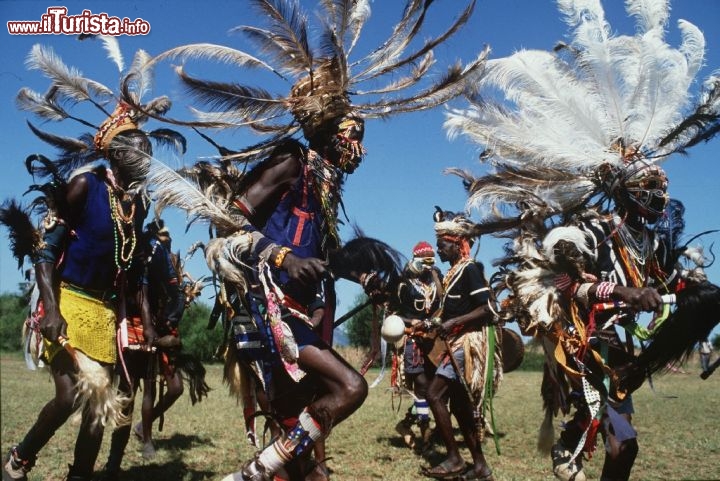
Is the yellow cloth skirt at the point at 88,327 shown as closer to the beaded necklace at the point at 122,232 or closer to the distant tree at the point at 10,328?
the beaded necklace at the point at 122,232

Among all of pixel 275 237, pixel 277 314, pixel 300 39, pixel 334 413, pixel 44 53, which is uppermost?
pixel 44 53

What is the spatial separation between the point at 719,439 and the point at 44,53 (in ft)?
25.5

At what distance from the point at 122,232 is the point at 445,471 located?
337 cm

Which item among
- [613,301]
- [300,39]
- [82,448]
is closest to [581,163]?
[613,301]

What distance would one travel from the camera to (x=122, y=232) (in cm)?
439

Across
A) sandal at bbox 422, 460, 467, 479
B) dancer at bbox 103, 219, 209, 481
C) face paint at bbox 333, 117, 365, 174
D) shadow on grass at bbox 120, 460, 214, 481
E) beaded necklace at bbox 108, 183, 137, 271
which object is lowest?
sandal at bbox 422, 460, 467, 479

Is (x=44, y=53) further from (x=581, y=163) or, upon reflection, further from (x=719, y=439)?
(x=719, y=439)

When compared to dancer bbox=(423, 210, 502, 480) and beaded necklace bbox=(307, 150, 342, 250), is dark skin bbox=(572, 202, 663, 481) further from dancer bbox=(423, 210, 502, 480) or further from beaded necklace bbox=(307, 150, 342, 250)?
dancer bbox=(423, 210, 502, 480)

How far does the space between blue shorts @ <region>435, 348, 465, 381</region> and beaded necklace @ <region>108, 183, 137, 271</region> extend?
3074 millimetres

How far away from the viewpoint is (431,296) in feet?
22.8

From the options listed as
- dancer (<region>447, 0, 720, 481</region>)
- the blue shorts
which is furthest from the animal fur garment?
the blue shorts

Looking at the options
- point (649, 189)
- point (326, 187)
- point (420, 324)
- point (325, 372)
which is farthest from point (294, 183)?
A: point (420, 324)

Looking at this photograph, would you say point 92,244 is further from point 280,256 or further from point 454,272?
point 454,272

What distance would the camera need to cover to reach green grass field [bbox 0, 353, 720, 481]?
6.10 metres
